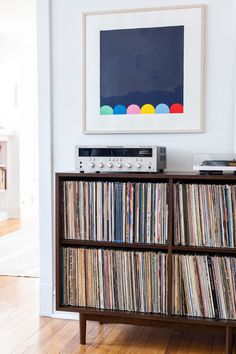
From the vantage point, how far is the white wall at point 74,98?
273cm

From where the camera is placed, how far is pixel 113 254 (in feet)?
8.48

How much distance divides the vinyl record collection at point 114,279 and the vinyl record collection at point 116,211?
3.3 inches

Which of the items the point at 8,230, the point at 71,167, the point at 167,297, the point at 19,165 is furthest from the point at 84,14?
the point at 19,165

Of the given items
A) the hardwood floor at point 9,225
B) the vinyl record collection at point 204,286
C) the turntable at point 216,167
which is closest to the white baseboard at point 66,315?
the vinyl record collection at point 204,286

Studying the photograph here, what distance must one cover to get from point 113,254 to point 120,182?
0.36 meters

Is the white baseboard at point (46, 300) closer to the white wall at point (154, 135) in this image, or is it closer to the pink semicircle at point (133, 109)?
the white wall at point (154, 135)

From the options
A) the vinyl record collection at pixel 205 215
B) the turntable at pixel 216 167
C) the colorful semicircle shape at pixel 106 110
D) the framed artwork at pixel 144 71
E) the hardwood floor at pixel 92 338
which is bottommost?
the hardwood floor at pixel 92 338

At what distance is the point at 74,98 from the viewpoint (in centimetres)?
296

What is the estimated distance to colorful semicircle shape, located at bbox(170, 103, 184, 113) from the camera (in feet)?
9.14

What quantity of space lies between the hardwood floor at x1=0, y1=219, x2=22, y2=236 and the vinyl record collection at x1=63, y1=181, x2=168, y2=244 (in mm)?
3156

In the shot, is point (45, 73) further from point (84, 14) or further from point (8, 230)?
point (8, 230)

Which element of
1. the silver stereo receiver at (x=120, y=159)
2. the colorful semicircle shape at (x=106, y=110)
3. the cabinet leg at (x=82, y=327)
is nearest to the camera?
the silver stereo receiver at (x=120, y=159)

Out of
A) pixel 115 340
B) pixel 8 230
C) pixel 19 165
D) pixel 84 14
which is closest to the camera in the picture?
pixel 115 340

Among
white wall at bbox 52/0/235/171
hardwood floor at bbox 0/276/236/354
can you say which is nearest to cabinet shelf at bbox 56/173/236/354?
hardwood floor at bbox 0/276/236/354
